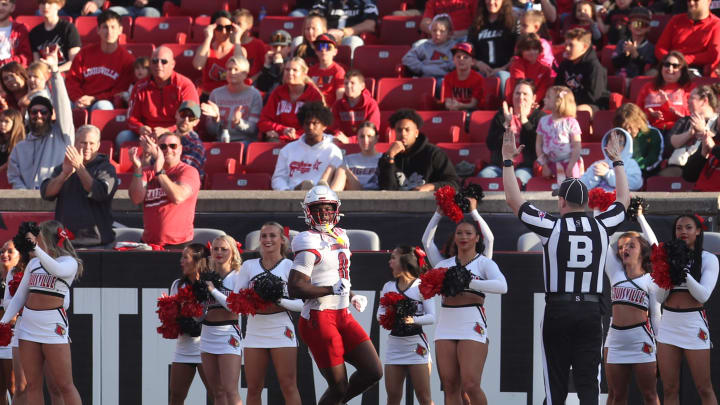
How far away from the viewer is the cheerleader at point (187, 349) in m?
8.77

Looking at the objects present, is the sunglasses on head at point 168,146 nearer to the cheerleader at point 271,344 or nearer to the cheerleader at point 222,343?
the cheerleader at point 222,343

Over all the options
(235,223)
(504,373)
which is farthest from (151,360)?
(504,373)

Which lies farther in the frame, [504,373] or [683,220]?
[504,373]

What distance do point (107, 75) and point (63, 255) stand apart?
4.67 metres

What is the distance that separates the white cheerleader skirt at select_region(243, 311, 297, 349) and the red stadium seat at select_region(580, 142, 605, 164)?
12.4ft

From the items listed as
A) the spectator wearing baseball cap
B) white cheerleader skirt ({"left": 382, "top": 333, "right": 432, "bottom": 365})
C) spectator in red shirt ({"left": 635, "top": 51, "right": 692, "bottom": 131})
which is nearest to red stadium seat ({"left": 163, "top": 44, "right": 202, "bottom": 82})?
the spectator wearing baseball cap

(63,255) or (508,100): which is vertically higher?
(508,100)

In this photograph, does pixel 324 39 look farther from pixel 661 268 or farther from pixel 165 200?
pixel 661 268

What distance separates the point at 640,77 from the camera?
11.9m

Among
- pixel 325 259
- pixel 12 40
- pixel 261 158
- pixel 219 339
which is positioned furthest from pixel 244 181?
pixel 12 40

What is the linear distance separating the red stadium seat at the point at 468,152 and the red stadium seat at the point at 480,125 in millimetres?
393

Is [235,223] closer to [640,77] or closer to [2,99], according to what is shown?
[2,99]

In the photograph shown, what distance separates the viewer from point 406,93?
1230 cm

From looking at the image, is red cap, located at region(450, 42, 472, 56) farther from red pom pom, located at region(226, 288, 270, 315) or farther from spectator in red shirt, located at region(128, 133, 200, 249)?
red pom pom, located at region(226, 288, 270, 315)
